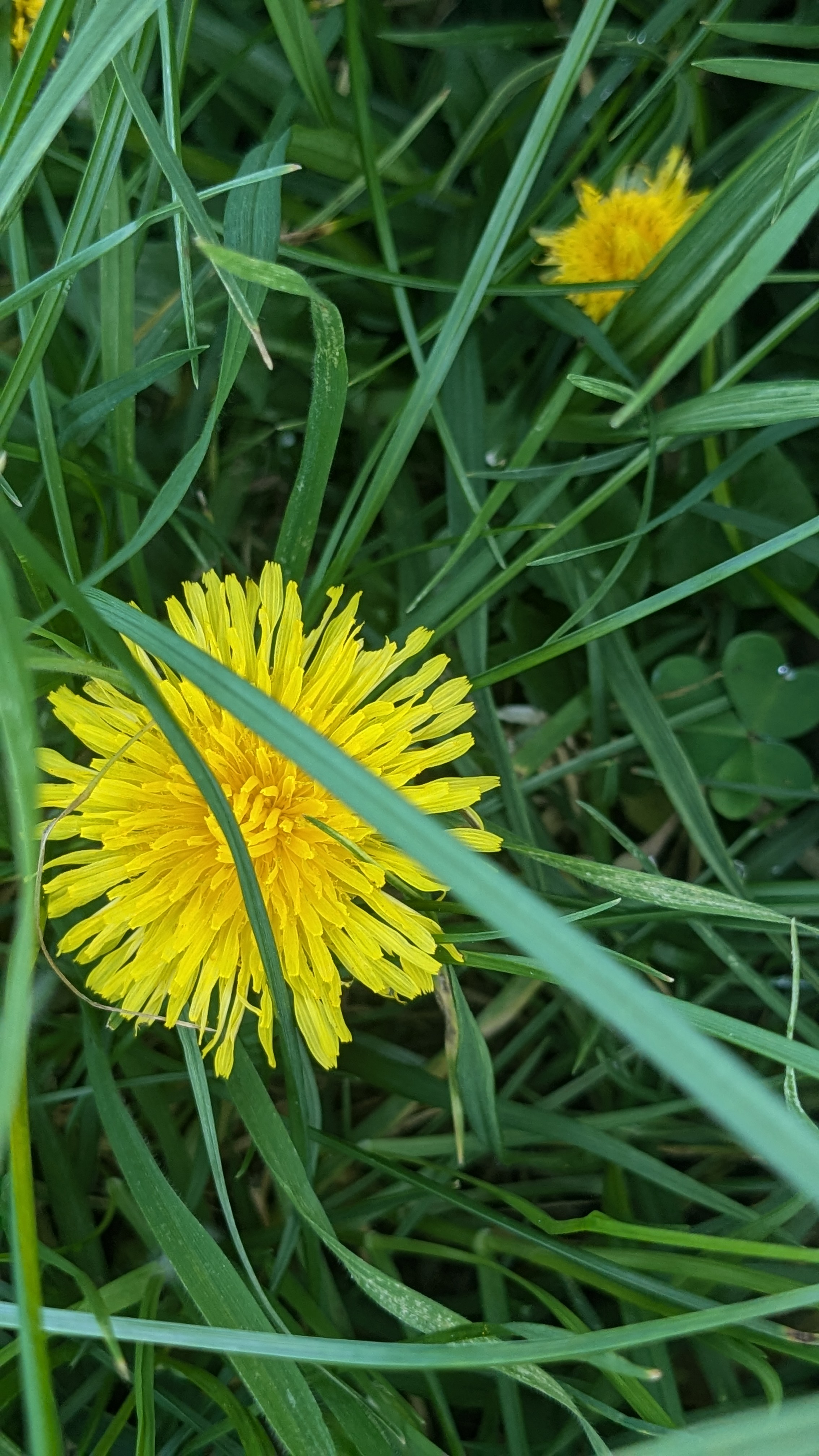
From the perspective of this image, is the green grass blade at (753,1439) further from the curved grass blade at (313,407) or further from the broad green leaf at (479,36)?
the broad green leaf at (479,36)

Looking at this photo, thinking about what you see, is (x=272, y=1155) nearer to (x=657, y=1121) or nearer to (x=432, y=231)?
(x=657, y=1121)

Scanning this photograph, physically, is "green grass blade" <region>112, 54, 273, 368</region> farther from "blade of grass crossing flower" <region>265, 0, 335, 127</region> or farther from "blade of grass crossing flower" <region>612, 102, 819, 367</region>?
"blade of grass crossing flower" <region>612, 102, 819, 367</region>

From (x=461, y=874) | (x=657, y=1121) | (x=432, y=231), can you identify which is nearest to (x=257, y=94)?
(x=432, y=231)

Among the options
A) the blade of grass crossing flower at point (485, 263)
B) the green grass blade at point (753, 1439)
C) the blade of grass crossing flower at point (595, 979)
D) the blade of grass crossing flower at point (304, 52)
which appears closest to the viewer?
the blade of grass crossing flower at point (595, 979)

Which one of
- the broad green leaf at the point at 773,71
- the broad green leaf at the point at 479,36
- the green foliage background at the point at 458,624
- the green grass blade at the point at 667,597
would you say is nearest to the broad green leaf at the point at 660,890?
the green foliage background at the point at 458,624

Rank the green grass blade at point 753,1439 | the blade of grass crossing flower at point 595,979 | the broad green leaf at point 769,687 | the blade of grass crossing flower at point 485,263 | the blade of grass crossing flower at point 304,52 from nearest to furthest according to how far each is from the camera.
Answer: the blade of grass crossing flower at point 595,979 < the green grass blade at point 753,1439 < the blade of grass crossing flower at point 485,263 < the blade of grass crossing flower at point 304,52 < the broad green leaf at point 769,687

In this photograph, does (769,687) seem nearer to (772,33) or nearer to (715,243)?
(715,243)
